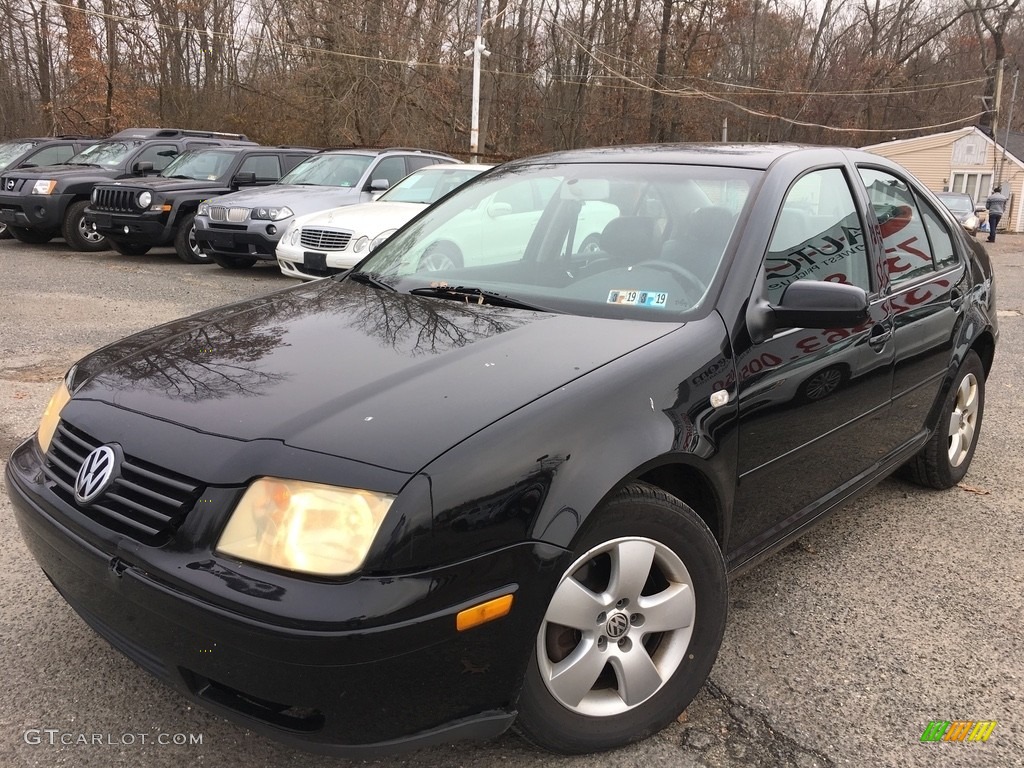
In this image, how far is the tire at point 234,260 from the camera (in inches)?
418

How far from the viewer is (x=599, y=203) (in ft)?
10.4

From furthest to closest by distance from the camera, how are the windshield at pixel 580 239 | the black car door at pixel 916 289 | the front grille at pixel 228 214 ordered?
1. the front grille at pixel 228 214
2. the black car door at pixel 916 289
3. the windshield at pixel 580 239

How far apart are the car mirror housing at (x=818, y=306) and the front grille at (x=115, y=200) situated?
11.0 metres

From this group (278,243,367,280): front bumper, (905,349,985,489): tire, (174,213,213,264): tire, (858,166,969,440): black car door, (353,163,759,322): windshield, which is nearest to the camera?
(353,163,759,322): windshield

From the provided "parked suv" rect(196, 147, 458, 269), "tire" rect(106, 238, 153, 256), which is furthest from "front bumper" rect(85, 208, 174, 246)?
"parked suv" rect(196, 147, 458, 269)

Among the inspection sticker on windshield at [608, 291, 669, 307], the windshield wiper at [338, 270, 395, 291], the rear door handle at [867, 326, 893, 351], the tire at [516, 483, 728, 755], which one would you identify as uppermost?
the inspection sticker on windshield at [608, 291, 669, 307]

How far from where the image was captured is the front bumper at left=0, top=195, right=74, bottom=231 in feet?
40.7

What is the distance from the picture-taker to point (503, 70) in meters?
34.7

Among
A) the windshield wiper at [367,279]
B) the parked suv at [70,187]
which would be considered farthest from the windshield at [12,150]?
the windshield wiper at [367,279]

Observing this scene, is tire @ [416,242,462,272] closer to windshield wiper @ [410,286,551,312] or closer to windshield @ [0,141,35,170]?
windshield wiper @ [410,286,551,312]

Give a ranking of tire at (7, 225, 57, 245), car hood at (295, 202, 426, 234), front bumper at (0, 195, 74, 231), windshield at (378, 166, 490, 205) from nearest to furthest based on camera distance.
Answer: car hood at (295, 202, 426, 234), windshield at (378, 166, 490, 205), front bumper at (0, 195, 74, 231), tire at (7, 225, 57, 245)

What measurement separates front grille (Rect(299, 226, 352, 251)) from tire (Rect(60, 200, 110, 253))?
16.7 feet

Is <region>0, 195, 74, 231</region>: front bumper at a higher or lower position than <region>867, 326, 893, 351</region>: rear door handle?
lower

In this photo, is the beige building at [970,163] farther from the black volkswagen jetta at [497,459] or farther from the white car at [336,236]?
the black volkswagen jetta at [497,459]
